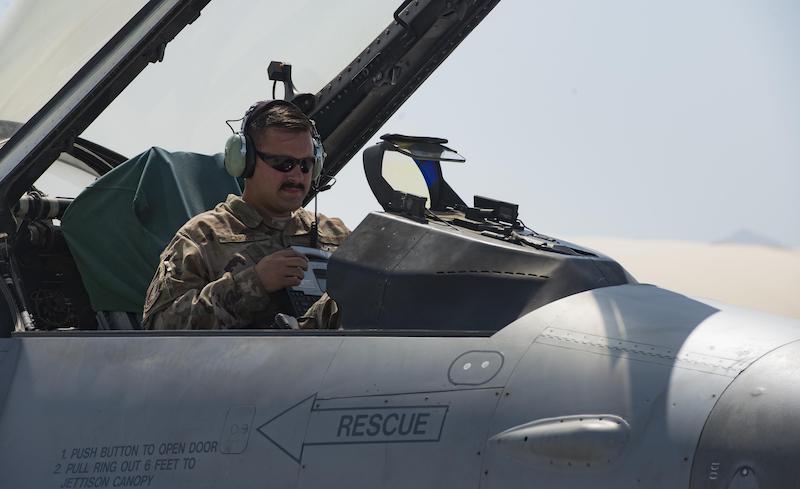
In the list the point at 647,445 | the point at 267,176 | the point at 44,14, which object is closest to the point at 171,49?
the point at 44,14

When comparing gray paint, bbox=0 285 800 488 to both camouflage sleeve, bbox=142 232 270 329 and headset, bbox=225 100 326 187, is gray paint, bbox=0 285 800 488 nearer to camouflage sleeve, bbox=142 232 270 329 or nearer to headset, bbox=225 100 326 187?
camouflage sleeve, bbox=142 232 270 329

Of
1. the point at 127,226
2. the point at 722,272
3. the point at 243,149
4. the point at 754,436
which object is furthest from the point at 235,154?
the point at 722,272

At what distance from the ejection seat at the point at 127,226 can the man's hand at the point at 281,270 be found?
943 mm

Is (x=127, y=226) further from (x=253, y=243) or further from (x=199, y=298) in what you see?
(x=199, y=298)

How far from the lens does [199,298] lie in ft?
12.1

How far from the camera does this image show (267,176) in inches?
163

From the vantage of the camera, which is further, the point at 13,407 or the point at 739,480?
the point at 13,407

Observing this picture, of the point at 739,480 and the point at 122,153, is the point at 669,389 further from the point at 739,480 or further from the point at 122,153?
the point at 122,153

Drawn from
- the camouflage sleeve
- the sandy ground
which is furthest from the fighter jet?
the sandy ground

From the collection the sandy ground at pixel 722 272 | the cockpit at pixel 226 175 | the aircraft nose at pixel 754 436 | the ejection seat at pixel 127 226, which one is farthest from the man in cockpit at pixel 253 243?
the sandy ground at pixel 722 272

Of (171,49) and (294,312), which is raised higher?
(171,49)

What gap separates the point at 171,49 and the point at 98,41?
2.29 ft

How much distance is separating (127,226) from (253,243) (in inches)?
30.3

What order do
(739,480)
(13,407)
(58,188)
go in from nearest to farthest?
(739,480) → (13,407) → (58,188)
